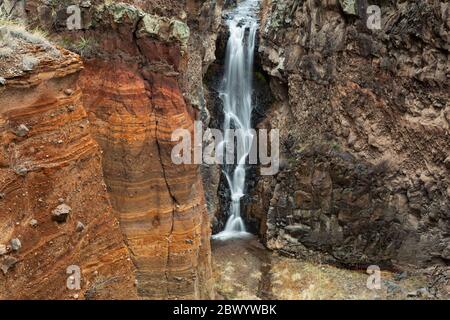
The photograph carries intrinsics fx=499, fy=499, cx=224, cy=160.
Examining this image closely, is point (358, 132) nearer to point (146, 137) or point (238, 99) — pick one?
point (238, 99)

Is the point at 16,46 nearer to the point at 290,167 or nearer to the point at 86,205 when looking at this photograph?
the point at 86,205

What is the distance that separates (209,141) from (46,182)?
959 cm

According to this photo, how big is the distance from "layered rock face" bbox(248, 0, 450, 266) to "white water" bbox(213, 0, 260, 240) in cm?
85

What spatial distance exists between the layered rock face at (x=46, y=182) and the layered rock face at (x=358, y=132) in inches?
498

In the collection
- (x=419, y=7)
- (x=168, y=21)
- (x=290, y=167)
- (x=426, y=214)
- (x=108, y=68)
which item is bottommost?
(x=426, y=214)

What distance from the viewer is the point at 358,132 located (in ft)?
64.7

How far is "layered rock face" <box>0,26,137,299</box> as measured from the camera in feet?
25.7

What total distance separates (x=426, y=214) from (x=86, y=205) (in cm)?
1370

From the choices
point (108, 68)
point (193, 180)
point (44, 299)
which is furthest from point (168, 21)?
point (44, 299)

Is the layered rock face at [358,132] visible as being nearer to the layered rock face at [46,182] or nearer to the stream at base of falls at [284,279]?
the stream at base of falls at [284,279]

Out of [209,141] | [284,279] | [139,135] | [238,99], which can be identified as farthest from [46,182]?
[238,99]

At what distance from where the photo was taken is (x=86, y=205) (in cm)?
881

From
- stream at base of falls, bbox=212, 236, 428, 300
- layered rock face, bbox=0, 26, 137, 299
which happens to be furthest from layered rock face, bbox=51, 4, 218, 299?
stream at base of falls, bbox=212, 236, 428, 300


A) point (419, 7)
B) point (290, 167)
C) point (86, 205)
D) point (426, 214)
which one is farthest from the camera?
point (290, 167)
